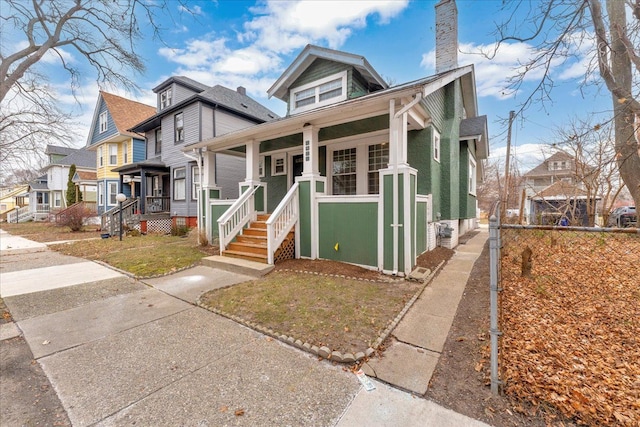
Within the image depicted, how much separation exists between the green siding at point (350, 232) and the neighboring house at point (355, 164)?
24 mm

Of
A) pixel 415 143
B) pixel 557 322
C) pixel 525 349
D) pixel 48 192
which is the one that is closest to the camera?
pixel 525 349

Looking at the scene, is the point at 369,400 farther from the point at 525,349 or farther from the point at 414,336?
the point at 525,349

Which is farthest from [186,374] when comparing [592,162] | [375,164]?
[592,162]

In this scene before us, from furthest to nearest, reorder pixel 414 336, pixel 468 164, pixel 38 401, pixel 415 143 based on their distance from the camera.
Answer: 1. pixel 468 164
2. pixel 415 143
3. pixel 414 336
4. pixel 38 401

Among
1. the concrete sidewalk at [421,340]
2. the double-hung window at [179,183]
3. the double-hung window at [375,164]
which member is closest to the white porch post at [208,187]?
the double-hung window at [375,164]

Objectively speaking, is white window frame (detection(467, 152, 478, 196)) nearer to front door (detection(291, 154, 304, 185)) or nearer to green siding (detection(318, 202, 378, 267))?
front door (detection(291, 154, 304, 185))

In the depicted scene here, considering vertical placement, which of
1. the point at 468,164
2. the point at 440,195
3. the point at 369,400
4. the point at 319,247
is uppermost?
the point at 468,164

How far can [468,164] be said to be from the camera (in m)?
11.3

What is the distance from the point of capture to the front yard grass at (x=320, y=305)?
321cm

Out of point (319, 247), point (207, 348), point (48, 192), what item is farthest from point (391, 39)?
point (48, 192)

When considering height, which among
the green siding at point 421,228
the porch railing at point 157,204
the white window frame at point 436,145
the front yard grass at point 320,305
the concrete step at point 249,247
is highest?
the white window frame at point 436,145

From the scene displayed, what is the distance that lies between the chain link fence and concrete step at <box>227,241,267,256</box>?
5.04 meters

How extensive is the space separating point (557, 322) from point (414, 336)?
7.12 ft

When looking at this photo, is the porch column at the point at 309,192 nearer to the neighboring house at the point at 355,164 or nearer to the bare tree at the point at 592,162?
the neighboring house at the point at 355,164
